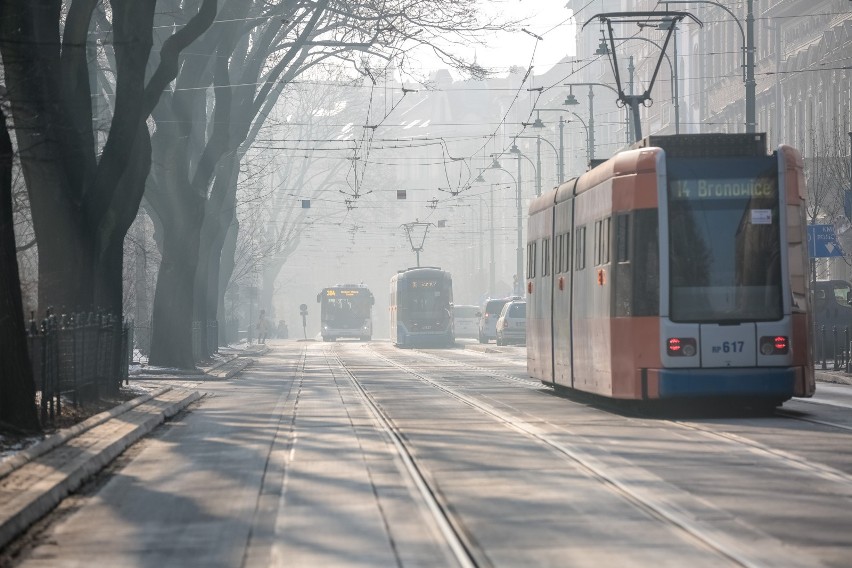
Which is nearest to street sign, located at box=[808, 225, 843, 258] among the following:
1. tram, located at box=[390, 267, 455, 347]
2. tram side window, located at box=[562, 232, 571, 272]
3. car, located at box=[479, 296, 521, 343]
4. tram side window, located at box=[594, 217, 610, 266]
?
tram side window, located at box=[562, 232, 571, 272]

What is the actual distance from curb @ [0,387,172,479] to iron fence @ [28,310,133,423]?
422mm

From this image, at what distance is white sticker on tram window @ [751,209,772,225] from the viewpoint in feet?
60.7

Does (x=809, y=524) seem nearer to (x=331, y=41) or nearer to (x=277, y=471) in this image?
(x=277, y=471)

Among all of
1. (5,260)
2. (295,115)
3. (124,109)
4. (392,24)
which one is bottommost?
(5,260)

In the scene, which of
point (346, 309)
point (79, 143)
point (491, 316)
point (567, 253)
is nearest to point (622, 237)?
point (567, 253)

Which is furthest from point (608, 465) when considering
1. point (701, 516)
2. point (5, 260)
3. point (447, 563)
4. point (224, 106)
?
point (224, 106)

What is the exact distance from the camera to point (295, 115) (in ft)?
259

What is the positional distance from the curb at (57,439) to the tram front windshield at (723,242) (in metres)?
6.40

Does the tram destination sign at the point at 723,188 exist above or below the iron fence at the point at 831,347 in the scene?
above

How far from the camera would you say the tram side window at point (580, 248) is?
21.0m

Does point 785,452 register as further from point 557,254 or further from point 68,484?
point 557,254

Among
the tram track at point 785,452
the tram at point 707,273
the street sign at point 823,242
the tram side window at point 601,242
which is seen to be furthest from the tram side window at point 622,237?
the street sign at point 823,242

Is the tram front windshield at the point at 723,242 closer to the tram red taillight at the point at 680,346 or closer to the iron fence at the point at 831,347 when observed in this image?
the tram red taillight at the point at 680,346

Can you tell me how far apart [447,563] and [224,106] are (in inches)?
1151
